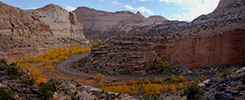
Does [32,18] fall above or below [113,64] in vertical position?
above

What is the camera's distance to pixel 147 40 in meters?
37.4

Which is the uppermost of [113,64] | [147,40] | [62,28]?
[62,28]

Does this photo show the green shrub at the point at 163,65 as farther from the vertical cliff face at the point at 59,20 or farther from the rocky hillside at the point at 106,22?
the rocky hillside at the point at 106,22

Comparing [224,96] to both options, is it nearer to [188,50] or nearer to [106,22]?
[188,50]

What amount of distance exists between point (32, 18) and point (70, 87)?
5432cm

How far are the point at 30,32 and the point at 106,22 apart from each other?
87742mm

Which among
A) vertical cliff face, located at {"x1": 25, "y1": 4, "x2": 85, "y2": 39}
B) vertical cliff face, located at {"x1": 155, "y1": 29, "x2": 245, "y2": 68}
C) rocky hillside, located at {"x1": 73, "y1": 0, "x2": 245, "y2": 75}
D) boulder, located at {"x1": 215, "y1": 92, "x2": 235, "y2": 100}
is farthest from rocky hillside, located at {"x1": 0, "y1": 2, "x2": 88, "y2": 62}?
boulder, located at {"x1": 215, "y1": 92, "x2": 235, "y2": 100}

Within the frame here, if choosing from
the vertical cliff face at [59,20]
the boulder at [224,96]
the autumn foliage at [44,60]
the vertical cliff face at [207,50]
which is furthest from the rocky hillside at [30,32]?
the boulder at [224,96]

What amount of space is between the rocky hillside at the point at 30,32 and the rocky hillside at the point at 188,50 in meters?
21.4

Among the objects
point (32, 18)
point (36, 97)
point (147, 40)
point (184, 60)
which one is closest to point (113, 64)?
point (147, 40)

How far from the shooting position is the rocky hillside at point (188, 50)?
3228 centimetres

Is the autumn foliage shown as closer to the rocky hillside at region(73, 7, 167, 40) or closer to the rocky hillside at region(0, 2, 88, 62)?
the rocky hillside at region(0, 2, 88, 62)

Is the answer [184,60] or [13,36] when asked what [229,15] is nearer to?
[184,60]

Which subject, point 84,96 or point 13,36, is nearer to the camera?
point 84,96
